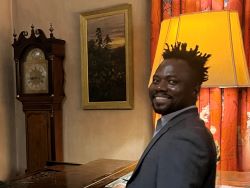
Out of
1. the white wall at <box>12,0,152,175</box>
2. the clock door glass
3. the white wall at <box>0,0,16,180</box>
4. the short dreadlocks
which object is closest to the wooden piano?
the white wall at <box>12,0,152,175</box>

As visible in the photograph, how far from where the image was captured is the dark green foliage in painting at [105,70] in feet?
7.74

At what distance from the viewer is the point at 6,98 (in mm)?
2836

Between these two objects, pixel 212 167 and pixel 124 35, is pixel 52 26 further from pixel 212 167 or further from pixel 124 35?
pixel 212 167

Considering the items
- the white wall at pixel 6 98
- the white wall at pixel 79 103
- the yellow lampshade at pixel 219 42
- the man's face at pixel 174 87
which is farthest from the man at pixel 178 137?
the white wall at pixel 6 98

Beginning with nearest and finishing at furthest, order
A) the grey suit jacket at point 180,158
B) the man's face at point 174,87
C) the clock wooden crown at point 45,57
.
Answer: the grey suit jacket at point 180,158
the man's face at point 174,87
the clock wooden crown at point 45,57

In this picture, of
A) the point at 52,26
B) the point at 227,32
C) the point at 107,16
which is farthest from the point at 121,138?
the point at 227,32

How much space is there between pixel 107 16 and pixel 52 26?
21.0 inches

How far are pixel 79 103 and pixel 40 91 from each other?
0.32 metres

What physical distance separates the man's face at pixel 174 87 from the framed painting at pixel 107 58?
4.59 ft

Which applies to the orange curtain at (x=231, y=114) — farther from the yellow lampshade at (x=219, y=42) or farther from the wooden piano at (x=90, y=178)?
the yellow lampshade at (x=219, y=42)

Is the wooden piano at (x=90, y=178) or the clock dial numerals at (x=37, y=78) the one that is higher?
the clock dial numerals at (x=37, y=78)

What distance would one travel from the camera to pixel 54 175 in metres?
1.65

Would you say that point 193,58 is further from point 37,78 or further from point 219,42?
point 37,78

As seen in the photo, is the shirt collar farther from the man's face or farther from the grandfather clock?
the grandfather clock
